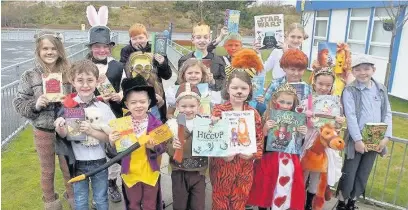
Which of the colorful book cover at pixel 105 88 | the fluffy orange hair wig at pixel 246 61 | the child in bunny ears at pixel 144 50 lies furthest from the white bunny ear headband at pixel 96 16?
the fluffy orange hair wig at pixel 246 61

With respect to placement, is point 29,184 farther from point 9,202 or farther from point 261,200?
point 261,200

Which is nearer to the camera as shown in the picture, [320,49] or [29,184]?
[320,49]

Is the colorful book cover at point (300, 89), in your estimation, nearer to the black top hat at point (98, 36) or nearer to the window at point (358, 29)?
the black top hat at point (98, 36)

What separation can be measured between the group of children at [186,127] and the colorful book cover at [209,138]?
0.30 feet

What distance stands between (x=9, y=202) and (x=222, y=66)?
10.4ft

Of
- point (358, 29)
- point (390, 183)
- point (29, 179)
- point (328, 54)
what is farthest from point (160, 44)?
point (358, 29)

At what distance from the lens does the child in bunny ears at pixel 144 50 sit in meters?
4.11

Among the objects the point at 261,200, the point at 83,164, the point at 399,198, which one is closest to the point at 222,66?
the point at 261,200

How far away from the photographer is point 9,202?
14.0 ft

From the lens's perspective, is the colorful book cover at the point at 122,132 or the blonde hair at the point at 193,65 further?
the blonde hair at the point at 193,65

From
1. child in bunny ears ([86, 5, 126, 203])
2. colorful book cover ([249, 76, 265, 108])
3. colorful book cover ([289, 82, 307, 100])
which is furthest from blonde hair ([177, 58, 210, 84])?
colorful book cover ([289, 82, 307, 100])

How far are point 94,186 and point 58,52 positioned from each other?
1.37 m

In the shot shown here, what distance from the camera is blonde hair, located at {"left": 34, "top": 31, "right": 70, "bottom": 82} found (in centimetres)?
334

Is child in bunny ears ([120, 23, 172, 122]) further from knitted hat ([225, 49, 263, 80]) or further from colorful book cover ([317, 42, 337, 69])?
colorful book cover ([317, 42, 337, 69])
